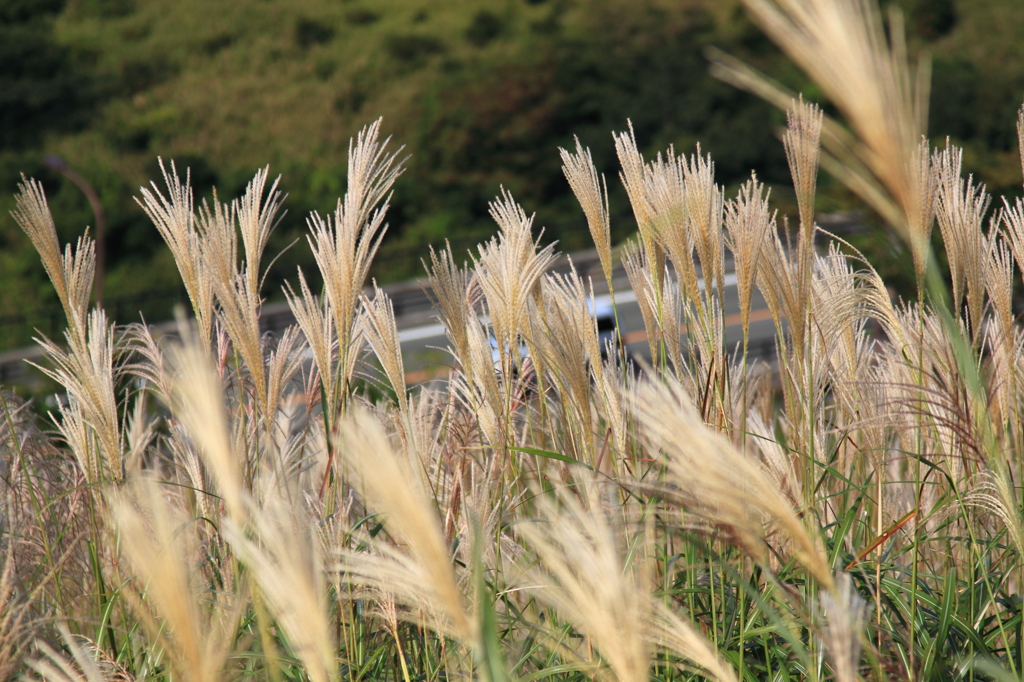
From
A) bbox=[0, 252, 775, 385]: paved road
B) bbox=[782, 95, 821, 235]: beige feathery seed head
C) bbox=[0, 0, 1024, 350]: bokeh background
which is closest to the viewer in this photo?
bbox=[782, 95, 821, 235]: beige feathery seed head

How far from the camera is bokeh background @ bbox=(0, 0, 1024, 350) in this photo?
24703 mm

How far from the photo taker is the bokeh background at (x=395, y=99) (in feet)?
81.0

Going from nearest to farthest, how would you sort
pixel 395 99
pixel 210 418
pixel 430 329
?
pixel 210 418 → pixel 430 329 → pixel 395 99

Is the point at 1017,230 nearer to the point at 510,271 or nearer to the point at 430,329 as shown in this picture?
the point at 510,271

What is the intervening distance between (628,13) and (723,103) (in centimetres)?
565

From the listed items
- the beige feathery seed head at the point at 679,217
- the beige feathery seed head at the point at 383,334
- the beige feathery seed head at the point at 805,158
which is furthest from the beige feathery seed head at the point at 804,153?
the beige feathery seed head at the point at 383,334

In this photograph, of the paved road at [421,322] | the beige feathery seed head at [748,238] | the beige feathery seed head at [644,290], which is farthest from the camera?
the paved road at [421,322]

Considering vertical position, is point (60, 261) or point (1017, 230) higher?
point (60, 261)

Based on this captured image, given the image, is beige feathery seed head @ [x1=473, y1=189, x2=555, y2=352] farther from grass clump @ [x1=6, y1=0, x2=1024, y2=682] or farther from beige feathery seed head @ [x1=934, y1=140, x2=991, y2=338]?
beige feathery seed head @ [x1=934, y1=140, x2=991, y2=338]

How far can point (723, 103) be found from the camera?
95.7 feet

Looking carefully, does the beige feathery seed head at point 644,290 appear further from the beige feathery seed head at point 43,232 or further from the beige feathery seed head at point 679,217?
the beige feathery seed head at point 43,232

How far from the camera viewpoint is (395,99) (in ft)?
99.7

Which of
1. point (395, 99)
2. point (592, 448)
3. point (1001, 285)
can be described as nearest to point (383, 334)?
point (592, 448)

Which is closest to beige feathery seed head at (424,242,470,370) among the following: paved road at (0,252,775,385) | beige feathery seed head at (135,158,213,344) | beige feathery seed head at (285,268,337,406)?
beige feathery seed head at (285,268,337,406)
